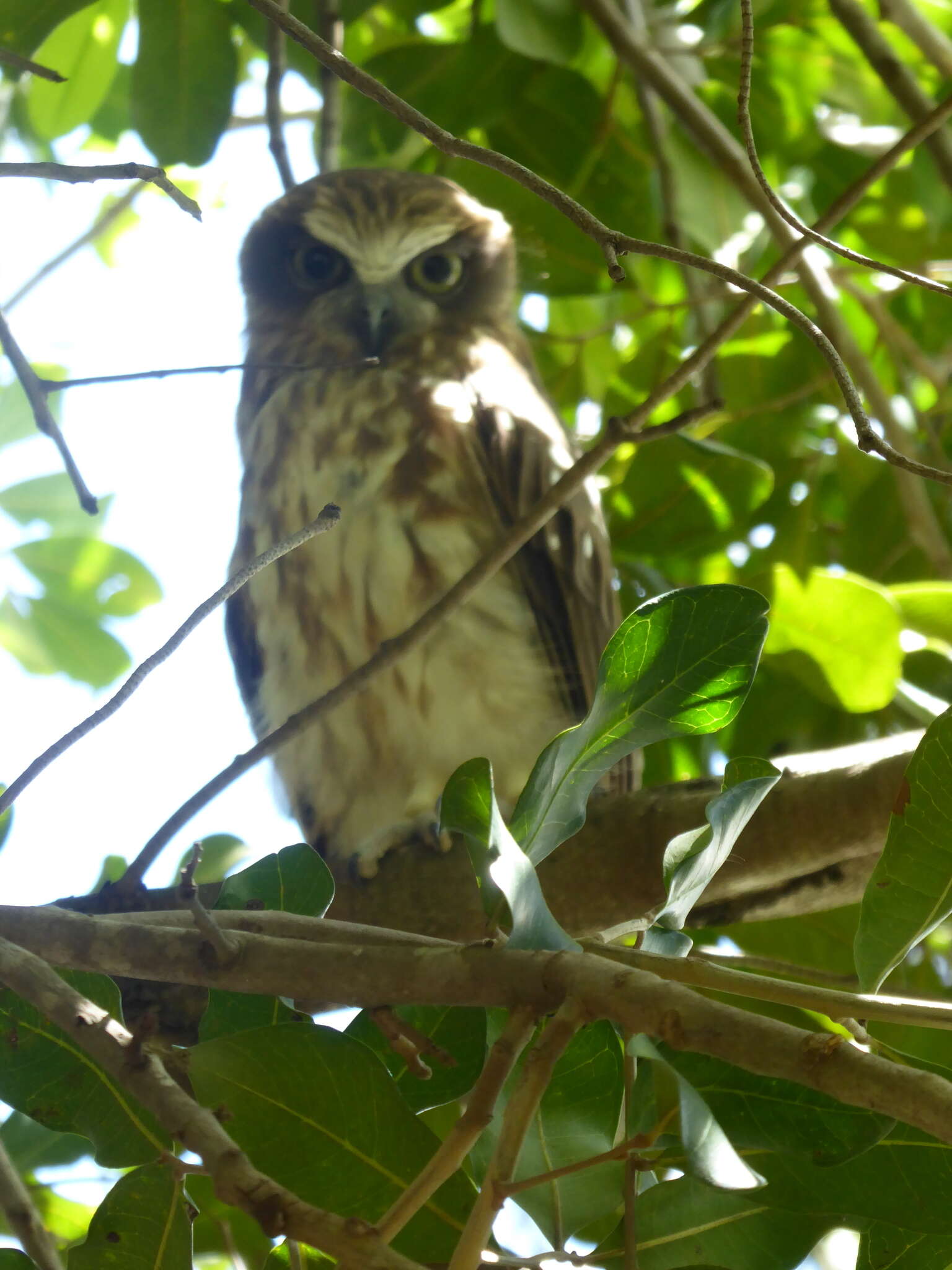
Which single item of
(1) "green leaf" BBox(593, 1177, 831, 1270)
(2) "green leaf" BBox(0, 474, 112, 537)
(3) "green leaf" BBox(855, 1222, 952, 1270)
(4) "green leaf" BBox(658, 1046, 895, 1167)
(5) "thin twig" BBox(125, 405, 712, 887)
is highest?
(2) "green leaf" BBox(0, 474, 112, 537)

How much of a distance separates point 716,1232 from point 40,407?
1.12 meters

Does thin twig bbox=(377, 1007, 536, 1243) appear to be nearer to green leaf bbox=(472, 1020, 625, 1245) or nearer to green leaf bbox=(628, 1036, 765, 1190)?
green leaf bbox=(628, 1036, 765, 1190)

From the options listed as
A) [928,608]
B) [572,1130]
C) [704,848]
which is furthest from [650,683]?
[928,608]

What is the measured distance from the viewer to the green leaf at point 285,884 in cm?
130

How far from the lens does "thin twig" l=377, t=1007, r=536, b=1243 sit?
811 millimetres

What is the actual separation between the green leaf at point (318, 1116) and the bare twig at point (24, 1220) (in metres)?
0.37

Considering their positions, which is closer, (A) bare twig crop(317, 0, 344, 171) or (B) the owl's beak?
(A) bare twig crop(317, 0, 344, 171)

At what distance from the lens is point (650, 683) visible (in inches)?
45.5

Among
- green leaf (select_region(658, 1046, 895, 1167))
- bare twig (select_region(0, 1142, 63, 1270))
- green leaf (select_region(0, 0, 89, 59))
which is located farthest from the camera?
green leaf (select_region(0, 0, 89, 59))

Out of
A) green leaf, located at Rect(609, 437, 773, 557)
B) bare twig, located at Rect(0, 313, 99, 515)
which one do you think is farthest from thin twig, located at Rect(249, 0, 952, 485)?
green leaf, located at Rect(609, 437, 773, 557)

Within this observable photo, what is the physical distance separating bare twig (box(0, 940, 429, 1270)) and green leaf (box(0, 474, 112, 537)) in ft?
6.72

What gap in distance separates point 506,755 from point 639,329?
1.35 meters

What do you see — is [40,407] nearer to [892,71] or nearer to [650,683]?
[650,683]

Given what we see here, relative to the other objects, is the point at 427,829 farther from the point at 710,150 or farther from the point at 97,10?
the point at 97,10
